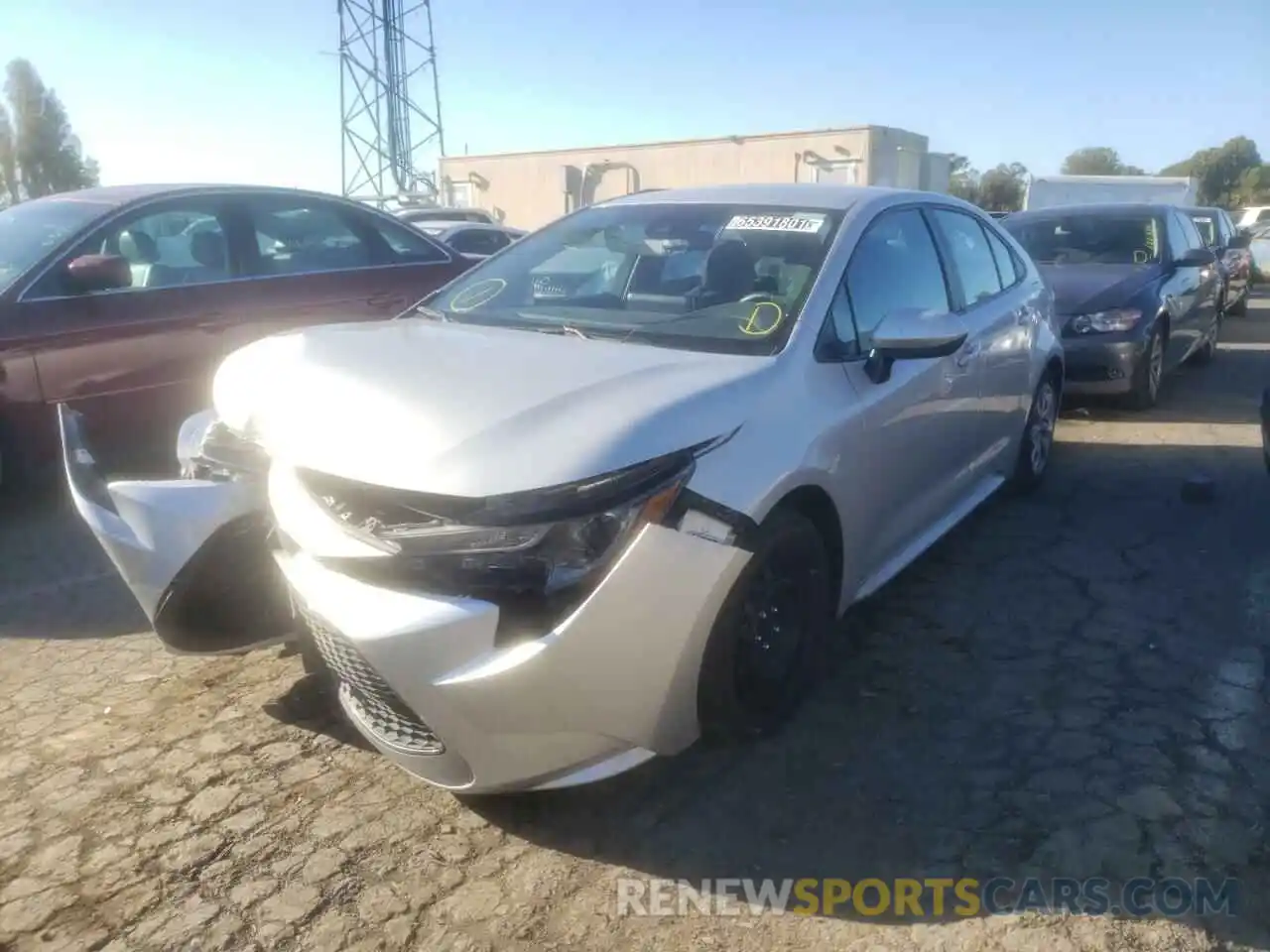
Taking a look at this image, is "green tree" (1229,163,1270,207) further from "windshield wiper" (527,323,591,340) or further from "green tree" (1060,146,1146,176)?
"windshield wiper" (527,323,591,340)

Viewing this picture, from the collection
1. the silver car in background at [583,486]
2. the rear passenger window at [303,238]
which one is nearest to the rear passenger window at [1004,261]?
the silver car in background at [583,486]

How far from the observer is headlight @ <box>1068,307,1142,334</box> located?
7.67 meters

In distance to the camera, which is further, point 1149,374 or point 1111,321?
point 1149,374

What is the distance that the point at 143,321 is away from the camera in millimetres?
5434

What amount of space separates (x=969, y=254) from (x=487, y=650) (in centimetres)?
334

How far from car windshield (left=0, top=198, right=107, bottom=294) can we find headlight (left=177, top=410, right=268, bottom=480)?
94.7 inches

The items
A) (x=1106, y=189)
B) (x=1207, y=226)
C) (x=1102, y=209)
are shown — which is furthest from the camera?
(x=1106, y=189)

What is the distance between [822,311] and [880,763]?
1393mm

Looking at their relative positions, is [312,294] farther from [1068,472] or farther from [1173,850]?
[1173,850]

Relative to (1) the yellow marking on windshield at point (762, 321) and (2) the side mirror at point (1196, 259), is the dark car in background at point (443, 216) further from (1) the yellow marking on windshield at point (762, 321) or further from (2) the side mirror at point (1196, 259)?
(1) the yellow marking on windshield at point (762, 321)

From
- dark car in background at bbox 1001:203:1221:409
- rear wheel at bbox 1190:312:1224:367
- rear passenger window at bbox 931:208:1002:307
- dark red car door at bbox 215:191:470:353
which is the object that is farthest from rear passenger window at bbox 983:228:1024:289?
rear wheel at bbox 1190:312:1224:367

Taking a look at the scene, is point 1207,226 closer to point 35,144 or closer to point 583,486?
point 583,486

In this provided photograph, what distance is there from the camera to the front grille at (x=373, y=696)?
261cm

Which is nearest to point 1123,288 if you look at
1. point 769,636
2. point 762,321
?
point 762,321
